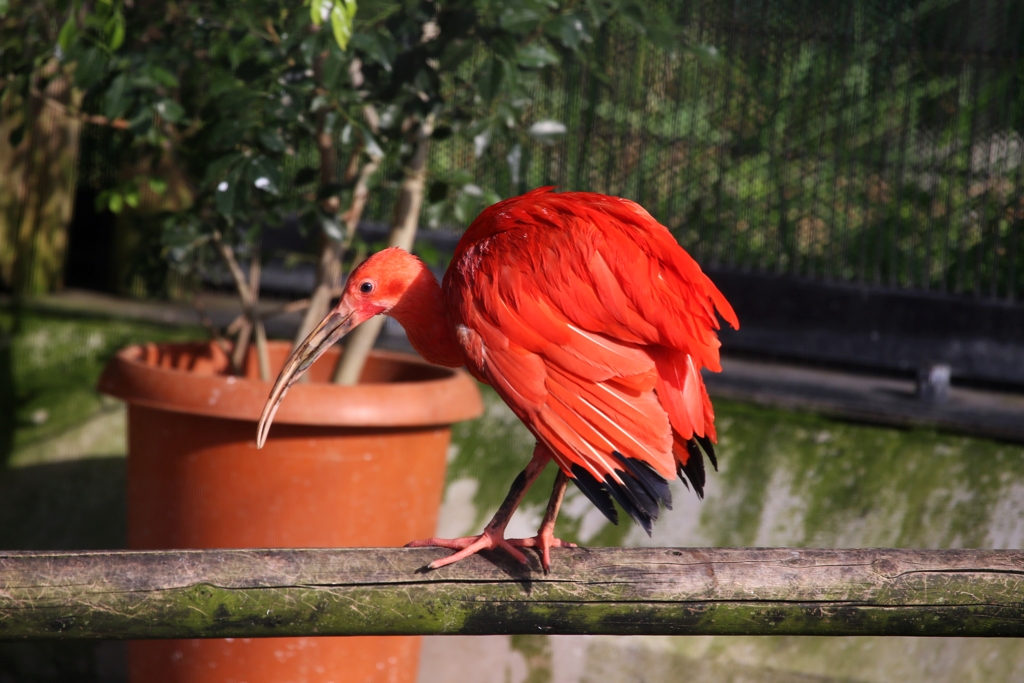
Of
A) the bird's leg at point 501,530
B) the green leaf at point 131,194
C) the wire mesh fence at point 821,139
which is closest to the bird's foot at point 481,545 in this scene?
the bird's leg at point 501,530

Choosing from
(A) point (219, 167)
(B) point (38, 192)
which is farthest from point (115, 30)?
(B) point (38, 192)

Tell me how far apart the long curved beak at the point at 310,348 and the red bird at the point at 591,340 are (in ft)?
0.74

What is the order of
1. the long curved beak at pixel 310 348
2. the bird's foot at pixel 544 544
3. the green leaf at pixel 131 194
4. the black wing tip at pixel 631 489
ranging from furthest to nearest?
the green leaf at pixel 131 194 < the long curved beak at pixel 310 348 < the bird's foot at pixel 544 544 < the black wing tip at pixel 631 489

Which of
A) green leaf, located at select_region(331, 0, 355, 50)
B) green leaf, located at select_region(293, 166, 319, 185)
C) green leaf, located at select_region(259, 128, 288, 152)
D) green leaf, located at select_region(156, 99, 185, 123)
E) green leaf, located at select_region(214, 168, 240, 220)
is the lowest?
green leaf, located at select_region(214, 168, 240, 220)

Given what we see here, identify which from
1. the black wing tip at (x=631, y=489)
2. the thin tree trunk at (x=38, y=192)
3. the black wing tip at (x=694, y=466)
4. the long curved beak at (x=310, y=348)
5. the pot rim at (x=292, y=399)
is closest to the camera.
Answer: the black wing tip at (x=631, y=489)

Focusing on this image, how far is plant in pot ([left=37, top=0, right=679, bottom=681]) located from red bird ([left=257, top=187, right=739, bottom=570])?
0.51 m

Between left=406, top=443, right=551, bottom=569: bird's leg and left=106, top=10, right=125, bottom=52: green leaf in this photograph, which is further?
left=106, top=10, right=125, bottom=52: green leaf

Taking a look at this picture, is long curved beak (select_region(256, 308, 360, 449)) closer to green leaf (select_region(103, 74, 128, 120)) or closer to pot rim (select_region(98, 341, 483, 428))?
pot rim (select_region(98, 341, 483, 428))

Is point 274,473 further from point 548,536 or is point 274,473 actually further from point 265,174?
point 548,536

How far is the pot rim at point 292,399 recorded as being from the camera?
2.16 m

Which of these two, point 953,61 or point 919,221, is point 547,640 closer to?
point 919,221

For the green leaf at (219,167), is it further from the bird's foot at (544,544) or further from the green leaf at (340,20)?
the bird's foot at (544,544)

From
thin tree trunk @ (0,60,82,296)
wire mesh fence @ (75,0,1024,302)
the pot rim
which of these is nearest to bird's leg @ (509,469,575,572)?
the pot rim

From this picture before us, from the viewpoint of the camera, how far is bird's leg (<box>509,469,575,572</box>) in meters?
1.57
